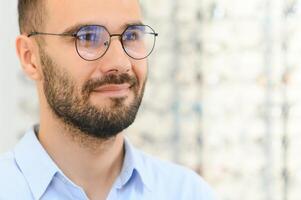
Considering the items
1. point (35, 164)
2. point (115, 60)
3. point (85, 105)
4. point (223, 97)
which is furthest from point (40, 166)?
point (223, 97)

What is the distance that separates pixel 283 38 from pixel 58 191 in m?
1.05

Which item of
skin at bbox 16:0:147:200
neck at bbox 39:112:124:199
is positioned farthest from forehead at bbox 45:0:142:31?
neck at bbox 39:112:124:199

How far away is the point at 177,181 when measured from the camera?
110 cm

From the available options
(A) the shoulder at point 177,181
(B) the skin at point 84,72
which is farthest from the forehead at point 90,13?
(A) the shoulder at point 177,181

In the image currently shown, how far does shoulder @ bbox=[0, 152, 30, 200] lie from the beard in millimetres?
149

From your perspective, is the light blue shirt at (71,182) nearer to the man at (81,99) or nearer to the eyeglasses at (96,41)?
the man at (81,99)

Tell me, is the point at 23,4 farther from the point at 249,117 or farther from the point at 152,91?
the point at 249,117

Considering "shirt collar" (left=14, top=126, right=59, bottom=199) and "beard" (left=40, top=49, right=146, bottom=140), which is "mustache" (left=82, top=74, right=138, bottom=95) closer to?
"beard" (left=40, top=49, right=146, bottom=140)

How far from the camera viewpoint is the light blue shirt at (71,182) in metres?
0.94

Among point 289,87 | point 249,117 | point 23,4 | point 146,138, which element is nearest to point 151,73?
point 146,138

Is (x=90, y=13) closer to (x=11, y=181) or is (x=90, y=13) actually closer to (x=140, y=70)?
(x=140, y=70)

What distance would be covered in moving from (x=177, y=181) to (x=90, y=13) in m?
0.47

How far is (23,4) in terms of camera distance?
1.05m

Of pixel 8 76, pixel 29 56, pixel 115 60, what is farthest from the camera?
pixel 8 76
